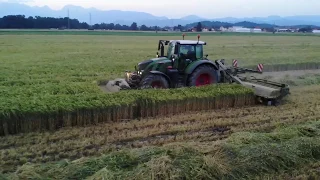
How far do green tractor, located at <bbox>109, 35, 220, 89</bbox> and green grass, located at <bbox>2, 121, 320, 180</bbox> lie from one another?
5467 mm

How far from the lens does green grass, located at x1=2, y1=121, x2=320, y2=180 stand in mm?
6406

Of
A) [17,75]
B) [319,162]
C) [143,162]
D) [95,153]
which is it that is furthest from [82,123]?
[17,75]

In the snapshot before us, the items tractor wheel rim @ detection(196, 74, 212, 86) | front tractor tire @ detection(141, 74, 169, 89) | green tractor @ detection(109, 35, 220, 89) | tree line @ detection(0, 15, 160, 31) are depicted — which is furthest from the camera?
tree line @ detection(0, 15, 160, 31)

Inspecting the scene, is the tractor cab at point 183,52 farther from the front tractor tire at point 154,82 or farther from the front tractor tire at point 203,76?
the front tractor tire at point 154,82

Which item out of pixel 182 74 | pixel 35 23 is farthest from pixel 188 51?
pixel 35 23

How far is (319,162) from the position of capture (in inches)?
301

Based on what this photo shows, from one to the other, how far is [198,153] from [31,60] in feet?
65.1

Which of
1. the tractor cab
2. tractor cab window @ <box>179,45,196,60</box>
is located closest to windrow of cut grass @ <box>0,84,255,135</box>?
the tractor cab

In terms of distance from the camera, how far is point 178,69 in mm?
13766

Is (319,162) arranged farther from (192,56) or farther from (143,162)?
(192,56)

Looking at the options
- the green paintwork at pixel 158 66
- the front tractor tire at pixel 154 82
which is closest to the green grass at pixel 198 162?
the front tractor tire at pixel 154 82

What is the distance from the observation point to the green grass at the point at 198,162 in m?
6.41

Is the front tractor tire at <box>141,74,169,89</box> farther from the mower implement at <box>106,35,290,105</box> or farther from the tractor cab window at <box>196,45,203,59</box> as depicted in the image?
the tractor cab window at <box>196,45,203,59</box>

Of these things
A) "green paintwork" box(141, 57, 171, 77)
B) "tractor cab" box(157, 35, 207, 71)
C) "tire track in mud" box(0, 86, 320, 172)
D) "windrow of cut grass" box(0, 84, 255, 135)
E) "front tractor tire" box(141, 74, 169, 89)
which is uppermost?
"tractor cab" box(157, 35, 207, 71)
